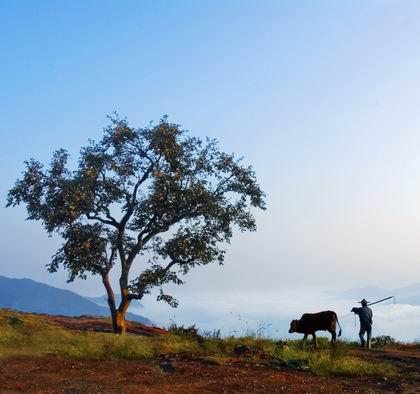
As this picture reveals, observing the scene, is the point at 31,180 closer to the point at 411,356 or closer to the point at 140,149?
the point at 140,149

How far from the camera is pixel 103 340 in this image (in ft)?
68.8

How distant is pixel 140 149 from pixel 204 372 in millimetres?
16088

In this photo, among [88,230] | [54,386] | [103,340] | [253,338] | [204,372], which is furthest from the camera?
[88,230]

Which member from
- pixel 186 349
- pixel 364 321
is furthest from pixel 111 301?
pixel 364 321

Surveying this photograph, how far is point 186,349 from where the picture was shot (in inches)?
806

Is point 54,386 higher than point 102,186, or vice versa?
point 102,186

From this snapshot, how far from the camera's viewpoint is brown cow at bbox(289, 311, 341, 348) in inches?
934

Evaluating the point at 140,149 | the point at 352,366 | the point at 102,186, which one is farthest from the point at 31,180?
the point at 352,366

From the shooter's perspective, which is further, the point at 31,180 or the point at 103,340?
the point at 31,180

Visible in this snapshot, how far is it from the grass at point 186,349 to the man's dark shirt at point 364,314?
A: 3194 mm

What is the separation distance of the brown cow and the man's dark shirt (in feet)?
6.98

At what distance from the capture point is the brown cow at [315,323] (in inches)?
934

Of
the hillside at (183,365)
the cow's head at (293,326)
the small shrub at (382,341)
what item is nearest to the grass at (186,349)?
the hillside at (183,365)

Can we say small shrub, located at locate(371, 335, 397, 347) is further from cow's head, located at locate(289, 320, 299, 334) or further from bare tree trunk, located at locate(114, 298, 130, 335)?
bare tree trunk, located at locate(114, 298, 130, 335)
